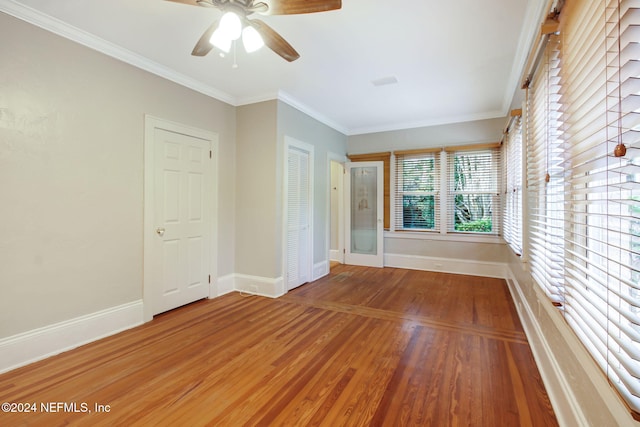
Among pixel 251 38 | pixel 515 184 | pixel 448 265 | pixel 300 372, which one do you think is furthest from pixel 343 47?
pixel 448 265

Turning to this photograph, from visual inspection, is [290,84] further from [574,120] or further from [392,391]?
[392,391]

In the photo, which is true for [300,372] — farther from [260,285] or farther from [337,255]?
[337,255]

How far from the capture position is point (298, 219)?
443 centimetres

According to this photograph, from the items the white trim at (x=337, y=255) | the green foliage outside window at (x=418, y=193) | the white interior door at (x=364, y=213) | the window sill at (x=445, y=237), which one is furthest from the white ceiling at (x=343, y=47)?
the white trim at (x=337, y=255)

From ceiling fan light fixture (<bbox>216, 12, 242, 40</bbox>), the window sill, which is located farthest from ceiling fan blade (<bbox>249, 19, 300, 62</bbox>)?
the window sill

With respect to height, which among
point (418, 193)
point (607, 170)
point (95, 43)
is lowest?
point (607, 170)

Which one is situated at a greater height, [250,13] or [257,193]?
[250,13]

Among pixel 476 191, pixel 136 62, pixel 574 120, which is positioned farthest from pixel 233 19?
pixel 476 191

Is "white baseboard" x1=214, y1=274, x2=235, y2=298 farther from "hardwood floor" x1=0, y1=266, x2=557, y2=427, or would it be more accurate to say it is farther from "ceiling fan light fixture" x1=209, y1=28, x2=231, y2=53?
"ceiling fan light fixture" x1=209, y1=28, x2=231, y2=53

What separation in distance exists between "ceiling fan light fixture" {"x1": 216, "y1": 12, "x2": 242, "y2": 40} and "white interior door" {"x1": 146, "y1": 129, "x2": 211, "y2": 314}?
176cm

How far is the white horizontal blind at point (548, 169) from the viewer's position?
1762mm

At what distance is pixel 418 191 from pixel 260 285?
11.0 ft

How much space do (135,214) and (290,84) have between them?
233cm

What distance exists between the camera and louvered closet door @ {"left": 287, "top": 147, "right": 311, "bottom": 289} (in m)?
4.24
